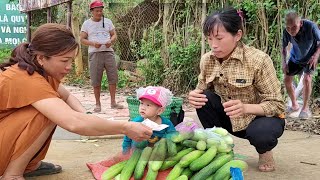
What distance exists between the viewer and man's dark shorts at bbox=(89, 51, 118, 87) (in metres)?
6.45

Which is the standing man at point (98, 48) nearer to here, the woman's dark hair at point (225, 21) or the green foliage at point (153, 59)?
the green foliage at point (153, 59)

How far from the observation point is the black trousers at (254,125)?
3.05 m

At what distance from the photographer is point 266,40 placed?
686cm

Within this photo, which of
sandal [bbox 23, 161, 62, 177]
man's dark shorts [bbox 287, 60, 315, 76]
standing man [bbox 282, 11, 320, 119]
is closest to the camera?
sandal [bbox 23, 161, 62, 177]

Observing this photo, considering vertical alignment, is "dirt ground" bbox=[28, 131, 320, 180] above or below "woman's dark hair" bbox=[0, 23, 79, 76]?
below

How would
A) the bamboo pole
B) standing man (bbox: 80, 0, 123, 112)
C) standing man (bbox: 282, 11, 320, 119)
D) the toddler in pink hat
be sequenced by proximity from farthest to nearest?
the bamboo pole → standing man (bbox: 80, 0, 123, 112) → standing man (bbox: 282, 11, 320, 119) → the toddler in pink hat

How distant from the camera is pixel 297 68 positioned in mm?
6062

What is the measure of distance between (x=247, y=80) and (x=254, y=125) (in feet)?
0.98

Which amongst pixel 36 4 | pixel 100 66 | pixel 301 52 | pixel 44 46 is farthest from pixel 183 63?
pixel 44 46

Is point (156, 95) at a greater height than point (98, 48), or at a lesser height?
greater

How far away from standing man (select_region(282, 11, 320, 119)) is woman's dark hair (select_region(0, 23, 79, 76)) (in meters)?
3.69

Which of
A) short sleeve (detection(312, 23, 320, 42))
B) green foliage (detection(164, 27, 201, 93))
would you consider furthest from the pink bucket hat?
green foliage (detection(164, 27, 201, 93))

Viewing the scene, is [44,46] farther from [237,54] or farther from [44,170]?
[237,54]

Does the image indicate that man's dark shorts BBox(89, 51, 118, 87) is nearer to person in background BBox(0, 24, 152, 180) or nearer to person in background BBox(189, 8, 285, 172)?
person in background BBox(189, 8, 285, 172)
